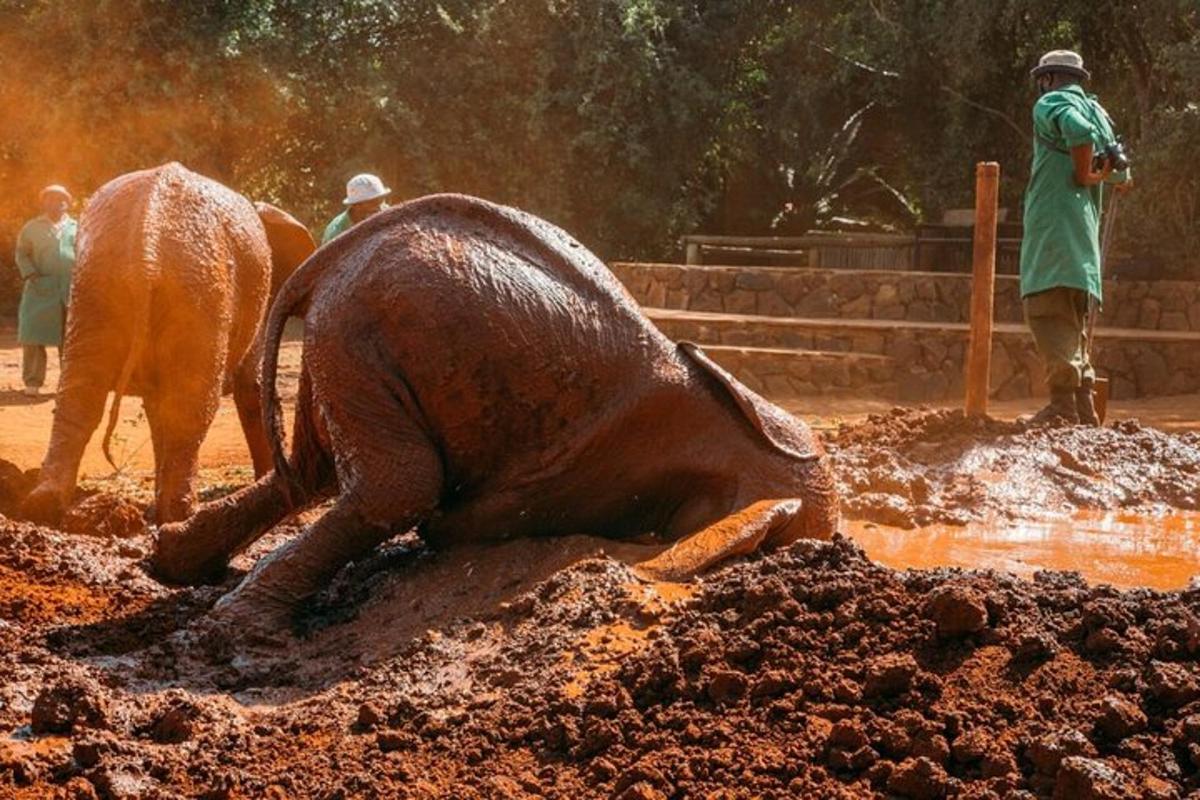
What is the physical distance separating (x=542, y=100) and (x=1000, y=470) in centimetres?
1381

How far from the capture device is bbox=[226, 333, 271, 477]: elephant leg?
7984 millimetres

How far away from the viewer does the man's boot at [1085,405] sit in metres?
10.2

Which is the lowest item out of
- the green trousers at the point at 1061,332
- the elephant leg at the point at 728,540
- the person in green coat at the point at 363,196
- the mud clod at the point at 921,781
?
the mud clod at the point at 921,781

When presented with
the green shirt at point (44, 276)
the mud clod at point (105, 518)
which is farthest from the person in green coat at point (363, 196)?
the green shirt at point (44, 276)

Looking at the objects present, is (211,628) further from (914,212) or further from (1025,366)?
(914,212)

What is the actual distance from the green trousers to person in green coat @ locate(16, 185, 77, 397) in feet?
28.2

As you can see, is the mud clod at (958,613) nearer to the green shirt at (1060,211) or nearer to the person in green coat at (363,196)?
the green shirt at (1060,211)

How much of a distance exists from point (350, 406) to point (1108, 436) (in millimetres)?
5550

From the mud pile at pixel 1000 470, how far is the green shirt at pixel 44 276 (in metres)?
7.95

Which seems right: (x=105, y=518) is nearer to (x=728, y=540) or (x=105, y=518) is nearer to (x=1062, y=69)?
(x=728, y=540)

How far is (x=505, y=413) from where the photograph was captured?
5.34 meters

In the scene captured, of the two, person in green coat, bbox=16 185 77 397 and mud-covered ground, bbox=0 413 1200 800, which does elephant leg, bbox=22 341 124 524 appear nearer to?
mud-covered ground, bbox=0 413 1200 800

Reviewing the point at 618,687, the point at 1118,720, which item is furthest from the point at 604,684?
the point at 1118,720

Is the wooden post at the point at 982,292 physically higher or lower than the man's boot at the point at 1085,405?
higher
